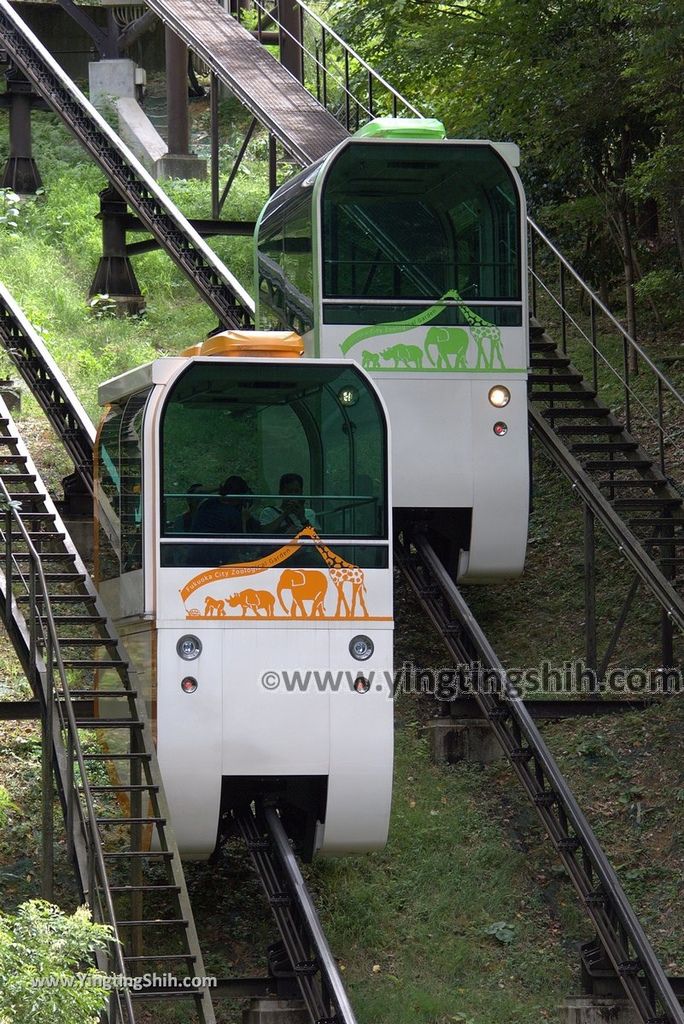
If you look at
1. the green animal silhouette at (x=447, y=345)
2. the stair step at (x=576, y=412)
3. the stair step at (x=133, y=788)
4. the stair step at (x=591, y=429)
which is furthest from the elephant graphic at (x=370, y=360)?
the stair step at (x=133, y=788)

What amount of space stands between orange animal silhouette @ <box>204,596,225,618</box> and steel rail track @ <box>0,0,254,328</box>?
9.45 meters

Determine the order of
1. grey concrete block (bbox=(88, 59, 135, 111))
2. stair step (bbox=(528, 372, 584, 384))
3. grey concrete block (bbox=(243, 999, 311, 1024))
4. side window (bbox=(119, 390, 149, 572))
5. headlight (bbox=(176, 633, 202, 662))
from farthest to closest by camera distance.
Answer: grey concrete block (bbox=(88, 59, 135, 111)) < stair step (bbox=(528, 372, 584, 384)) < side window (bbox=(119, 390, 149, 572)) < headlight (bbox=(176, 633, 202, 662)) < grey concrete block (bbox=(243, 999, 311, 1024))

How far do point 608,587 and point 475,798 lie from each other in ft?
11.5

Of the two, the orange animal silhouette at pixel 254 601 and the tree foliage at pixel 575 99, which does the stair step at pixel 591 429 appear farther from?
the orange animal silhouette at pixel 254 601

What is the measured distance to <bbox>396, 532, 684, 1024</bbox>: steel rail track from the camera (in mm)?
10523

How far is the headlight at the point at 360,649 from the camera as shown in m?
10.7

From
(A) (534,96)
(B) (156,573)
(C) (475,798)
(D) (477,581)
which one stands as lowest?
(C) (475,798)

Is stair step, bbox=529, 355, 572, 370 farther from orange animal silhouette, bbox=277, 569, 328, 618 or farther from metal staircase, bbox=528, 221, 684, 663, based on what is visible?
orange animal silhouette, bbox=277, 569, 328, 618

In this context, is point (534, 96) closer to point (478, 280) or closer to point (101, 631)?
point (478, 280)

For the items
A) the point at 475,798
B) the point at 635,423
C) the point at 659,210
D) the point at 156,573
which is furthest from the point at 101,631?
the point at 659,210

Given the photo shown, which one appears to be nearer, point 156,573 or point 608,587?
point 156,573

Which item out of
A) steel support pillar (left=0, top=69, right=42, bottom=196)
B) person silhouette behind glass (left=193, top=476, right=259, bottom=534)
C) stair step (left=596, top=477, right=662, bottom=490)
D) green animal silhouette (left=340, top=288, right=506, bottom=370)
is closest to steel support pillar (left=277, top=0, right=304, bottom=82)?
steel support pillar (left=0, top=69, right=42, bottom=196)

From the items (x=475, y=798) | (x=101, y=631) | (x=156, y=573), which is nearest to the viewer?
(x=156, y=573)

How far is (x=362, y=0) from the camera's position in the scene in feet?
72.4
